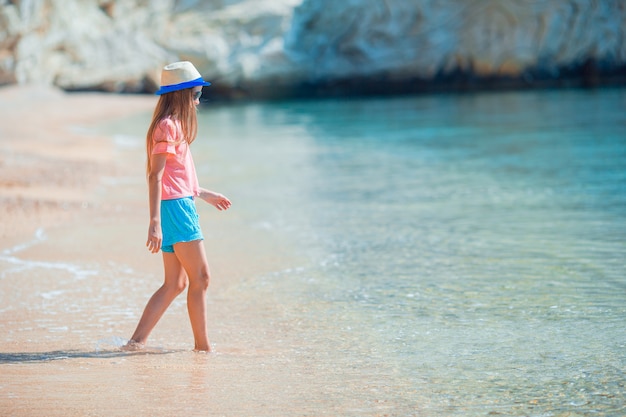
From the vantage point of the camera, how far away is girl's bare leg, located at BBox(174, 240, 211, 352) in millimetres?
4129

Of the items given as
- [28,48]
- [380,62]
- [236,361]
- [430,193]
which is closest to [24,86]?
[28,48]

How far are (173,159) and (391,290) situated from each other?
215 cm

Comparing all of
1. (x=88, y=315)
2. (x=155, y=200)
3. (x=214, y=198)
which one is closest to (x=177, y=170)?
(x=155, y=200)

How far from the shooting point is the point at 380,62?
109 ft

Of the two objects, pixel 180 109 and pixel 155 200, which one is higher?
pixel 180 109

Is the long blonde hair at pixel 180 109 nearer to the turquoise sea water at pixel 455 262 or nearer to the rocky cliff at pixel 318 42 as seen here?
the turquoise sea water at pixel 455 262

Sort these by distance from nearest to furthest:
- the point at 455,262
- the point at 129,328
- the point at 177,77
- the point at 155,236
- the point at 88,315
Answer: the point at 155,236
the point at 177,77
the point at 129,328
the point at 88,315
the point at 455,262

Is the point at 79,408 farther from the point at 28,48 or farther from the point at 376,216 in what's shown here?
the point at 28,48

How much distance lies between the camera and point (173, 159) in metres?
4.09

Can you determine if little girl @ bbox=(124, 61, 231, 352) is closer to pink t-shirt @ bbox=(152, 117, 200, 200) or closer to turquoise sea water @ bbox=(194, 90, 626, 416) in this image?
pink t-shirt @ bbox=(152, 117, 200, 200)

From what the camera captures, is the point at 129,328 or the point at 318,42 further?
the point at 318,42

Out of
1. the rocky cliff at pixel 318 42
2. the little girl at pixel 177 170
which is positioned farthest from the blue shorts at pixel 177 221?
the rocky cliff at pixel 318 42

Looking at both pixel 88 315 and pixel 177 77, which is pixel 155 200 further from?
pixel 88 315

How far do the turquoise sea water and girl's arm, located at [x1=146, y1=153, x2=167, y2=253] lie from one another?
38.9 inches
